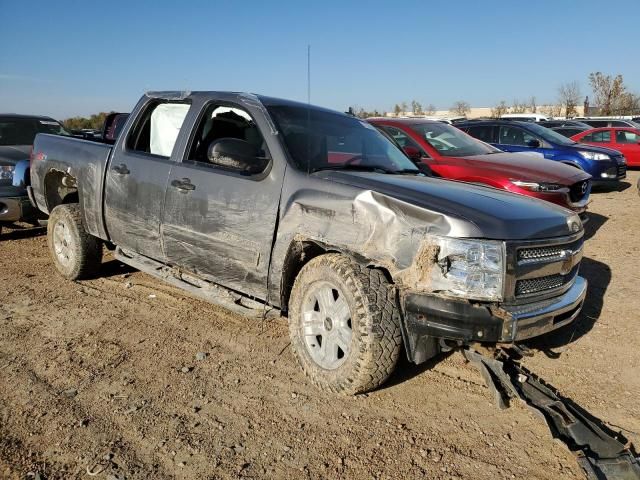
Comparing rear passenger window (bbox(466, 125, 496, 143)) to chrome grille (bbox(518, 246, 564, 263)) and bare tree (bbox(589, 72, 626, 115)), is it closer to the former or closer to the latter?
chrome grille (bbox(518, 246, 564, 263))

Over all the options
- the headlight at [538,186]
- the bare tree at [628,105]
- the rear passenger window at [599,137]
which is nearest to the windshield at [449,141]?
the headlight at [538,186]

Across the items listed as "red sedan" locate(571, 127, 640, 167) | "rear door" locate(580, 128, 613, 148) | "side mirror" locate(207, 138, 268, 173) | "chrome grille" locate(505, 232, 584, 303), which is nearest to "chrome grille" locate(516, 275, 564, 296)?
"chrome grille" locate(505, 232, 584, 303)

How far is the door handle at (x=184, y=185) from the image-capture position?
408cm

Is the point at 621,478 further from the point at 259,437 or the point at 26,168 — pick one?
the point at 26,168

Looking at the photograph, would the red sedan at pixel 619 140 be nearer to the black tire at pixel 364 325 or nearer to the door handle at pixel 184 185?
the door handle at pixel 184 185

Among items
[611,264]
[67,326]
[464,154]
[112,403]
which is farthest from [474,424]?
[464,154]

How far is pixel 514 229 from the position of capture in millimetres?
2977

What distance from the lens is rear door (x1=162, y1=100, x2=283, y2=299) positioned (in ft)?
12.0

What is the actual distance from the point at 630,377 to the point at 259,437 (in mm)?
2581

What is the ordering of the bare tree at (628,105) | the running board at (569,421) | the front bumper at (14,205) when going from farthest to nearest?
the bare tree at (628,105)
the front bumper at (14,205)
the running board at (569,421)

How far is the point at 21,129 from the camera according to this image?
8961 millimetres

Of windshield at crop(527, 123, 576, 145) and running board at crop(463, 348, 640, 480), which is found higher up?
windshield at crop(527, 123, 576, 145)

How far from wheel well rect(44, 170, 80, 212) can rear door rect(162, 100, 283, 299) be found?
2130 millimetres

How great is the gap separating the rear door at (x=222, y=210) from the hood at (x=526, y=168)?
3.99m
